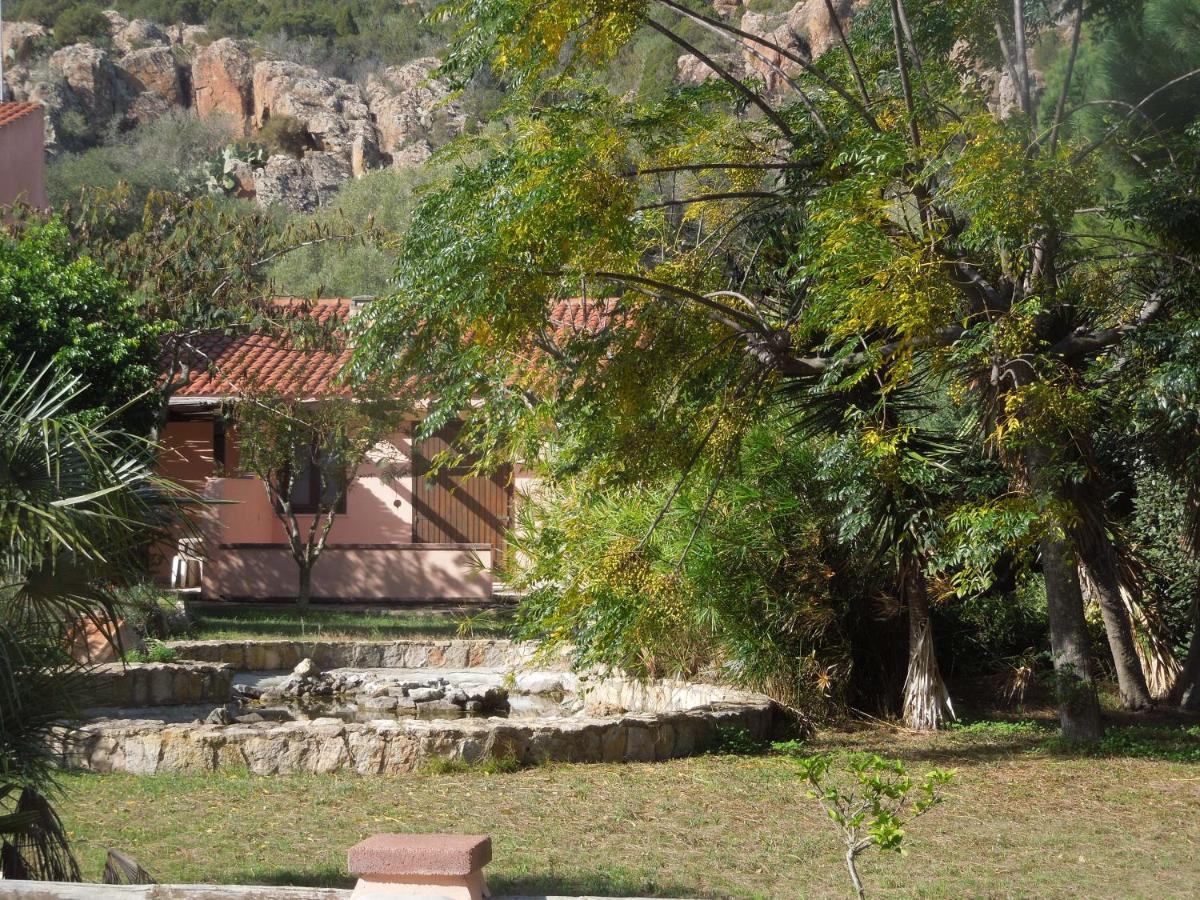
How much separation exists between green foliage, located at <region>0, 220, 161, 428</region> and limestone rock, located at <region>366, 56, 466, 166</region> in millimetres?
37939

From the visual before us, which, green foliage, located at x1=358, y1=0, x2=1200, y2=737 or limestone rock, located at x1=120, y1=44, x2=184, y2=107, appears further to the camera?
limestone rock, located at x1=120, y1=44, x2=184, y2=107

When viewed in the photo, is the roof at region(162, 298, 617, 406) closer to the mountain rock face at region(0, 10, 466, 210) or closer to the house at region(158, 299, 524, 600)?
the house at region(158, 299, 524, 600)

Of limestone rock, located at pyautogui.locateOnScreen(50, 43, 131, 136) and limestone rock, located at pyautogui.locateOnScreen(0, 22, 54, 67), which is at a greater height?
limestone rock, located at pyautogui.locateOnScreen(0, 22, 54, 67)

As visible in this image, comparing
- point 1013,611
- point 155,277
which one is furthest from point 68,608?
point 155,277

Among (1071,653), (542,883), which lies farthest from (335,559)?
(542,883)

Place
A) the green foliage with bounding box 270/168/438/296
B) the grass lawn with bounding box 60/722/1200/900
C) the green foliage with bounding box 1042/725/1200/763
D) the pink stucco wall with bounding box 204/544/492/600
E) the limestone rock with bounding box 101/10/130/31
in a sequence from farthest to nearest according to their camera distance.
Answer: the limestone rock with bounding box 101/10/130/31
the green foliage with bounding box 270/168/438/296
the pink stucco wall with bounding box 204/544/492/600
the green foliage with bounding box 1042/725/1200/763
the grass lawn with bounding box 60/722/1200/900

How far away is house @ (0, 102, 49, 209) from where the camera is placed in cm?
2231

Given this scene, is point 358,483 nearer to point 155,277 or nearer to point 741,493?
point 155,277

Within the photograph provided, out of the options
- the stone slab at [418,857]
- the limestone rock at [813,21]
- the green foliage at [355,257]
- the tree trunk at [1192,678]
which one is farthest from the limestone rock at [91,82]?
the stone slab at [418,857]

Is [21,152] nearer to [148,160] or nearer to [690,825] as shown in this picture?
[690,825]

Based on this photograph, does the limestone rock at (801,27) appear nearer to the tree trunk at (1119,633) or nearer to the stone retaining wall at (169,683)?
the tree trunk at (1119,633)

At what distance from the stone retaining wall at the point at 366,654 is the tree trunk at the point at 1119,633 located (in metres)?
6.30

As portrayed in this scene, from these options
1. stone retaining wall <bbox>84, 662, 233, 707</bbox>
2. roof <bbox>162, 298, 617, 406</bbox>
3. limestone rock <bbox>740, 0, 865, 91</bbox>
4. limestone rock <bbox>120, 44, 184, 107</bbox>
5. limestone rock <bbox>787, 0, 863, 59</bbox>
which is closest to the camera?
stone retaining wall <bbox>84, 662, 233, 707</bbox>

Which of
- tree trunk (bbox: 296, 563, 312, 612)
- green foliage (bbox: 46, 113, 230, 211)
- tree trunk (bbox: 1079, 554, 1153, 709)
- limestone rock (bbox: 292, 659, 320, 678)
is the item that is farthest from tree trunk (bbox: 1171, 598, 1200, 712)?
Result: green foliage (bbox: 46, 113, 230, 211)
